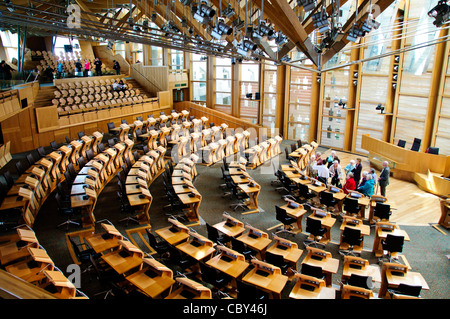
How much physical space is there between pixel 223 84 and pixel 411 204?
14111mm

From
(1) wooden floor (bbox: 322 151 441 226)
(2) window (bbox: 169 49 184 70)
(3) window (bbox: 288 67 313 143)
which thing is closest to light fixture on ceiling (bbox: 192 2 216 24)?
(1) wooden floor (bbox: 322 151 441 226)

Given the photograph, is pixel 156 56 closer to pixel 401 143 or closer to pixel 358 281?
pixel 401 143

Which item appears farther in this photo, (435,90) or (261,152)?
(261,152)

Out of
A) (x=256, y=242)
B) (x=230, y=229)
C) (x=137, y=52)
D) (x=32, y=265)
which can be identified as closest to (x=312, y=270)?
(x=256, y=242)

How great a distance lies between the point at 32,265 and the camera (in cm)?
665

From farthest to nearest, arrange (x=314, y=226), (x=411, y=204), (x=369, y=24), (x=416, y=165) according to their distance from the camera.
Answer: (x=416, y=165)
(x=411, y=204)
(x=314, y=226)
(x=369, y=24)

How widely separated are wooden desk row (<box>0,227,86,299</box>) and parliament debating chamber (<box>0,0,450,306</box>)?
0.12 ft

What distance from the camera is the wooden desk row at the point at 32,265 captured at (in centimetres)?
584

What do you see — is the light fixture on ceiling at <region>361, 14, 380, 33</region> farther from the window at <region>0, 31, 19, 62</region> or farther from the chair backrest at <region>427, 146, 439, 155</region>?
the window at <region>0, 31, 19, 62</region>

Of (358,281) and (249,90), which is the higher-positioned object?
(249,90)

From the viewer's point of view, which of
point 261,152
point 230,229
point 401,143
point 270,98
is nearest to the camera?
point 230,229

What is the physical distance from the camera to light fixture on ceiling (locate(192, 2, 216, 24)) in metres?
7.76

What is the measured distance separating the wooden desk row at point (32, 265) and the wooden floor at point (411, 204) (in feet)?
30.3
